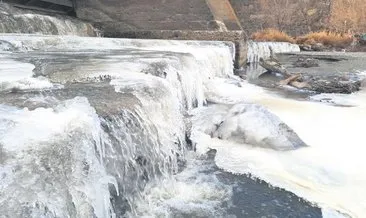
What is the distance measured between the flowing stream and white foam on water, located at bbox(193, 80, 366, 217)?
0.01 metres

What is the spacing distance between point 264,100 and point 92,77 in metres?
3.80

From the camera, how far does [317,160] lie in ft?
14.1

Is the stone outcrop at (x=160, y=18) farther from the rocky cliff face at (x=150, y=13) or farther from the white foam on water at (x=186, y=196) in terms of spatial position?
the white foam on water at (x=186, y=196)

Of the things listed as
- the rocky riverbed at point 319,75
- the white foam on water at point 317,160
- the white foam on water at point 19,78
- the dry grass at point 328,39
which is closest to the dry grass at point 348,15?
the dry grass at point 328,39

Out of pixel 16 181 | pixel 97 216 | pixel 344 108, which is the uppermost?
pixel 16 181

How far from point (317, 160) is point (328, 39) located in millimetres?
19637

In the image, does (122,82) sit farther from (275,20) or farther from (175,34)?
(275,20)

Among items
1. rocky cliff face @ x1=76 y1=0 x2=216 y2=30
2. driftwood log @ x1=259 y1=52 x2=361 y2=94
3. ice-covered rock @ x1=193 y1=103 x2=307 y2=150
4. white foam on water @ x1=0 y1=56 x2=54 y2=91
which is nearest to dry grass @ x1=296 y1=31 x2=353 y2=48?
rocky cliff face @ x1=76 y1=0 x2=216 y2=30

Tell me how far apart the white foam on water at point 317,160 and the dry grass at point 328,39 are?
16.9m

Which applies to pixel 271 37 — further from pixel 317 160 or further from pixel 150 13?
pixel 317 160

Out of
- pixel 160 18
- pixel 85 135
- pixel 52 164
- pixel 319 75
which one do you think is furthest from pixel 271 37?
pixel 52 164

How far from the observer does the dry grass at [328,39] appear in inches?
872

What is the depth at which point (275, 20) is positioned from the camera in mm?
25688

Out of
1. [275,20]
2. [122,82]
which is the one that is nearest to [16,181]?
[122,82]
